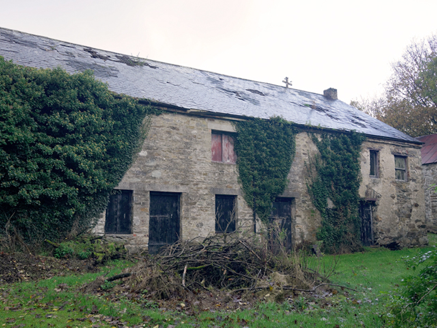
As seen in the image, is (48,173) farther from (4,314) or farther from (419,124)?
(419,124)

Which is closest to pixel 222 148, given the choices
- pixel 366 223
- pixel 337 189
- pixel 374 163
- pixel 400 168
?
pixel 337 189

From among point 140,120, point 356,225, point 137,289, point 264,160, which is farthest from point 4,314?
point 356,225

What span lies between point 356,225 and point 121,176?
9.80 metres

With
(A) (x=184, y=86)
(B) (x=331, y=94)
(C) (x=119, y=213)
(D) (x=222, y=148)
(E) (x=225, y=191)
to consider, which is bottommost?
(C) (x=119, y=213)

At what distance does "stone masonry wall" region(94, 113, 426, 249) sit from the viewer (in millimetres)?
10977

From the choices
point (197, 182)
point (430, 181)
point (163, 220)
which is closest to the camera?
Result: point (163, 220)

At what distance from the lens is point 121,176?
35.1ft

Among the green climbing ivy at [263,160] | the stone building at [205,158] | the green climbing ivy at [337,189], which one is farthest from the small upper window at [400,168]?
the green climbing ivy at [263,160]

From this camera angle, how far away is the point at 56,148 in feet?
30.7

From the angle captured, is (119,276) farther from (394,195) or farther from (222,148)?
(394,195)

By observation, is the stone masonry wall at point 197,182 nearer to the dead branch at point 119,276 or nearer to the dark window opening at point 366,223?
the dark window opening at point 366,223

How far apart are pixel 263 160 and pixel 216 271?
642 centimetres

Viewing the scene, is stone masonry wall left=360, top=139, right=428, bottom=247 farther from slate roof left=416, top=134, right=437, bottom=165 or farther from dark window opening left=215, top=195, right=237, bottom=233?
dark window opening left=215, top=195, right=237, bottom=233

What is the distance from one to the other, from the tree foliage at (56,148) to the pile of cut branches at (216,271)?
11.5 ft
